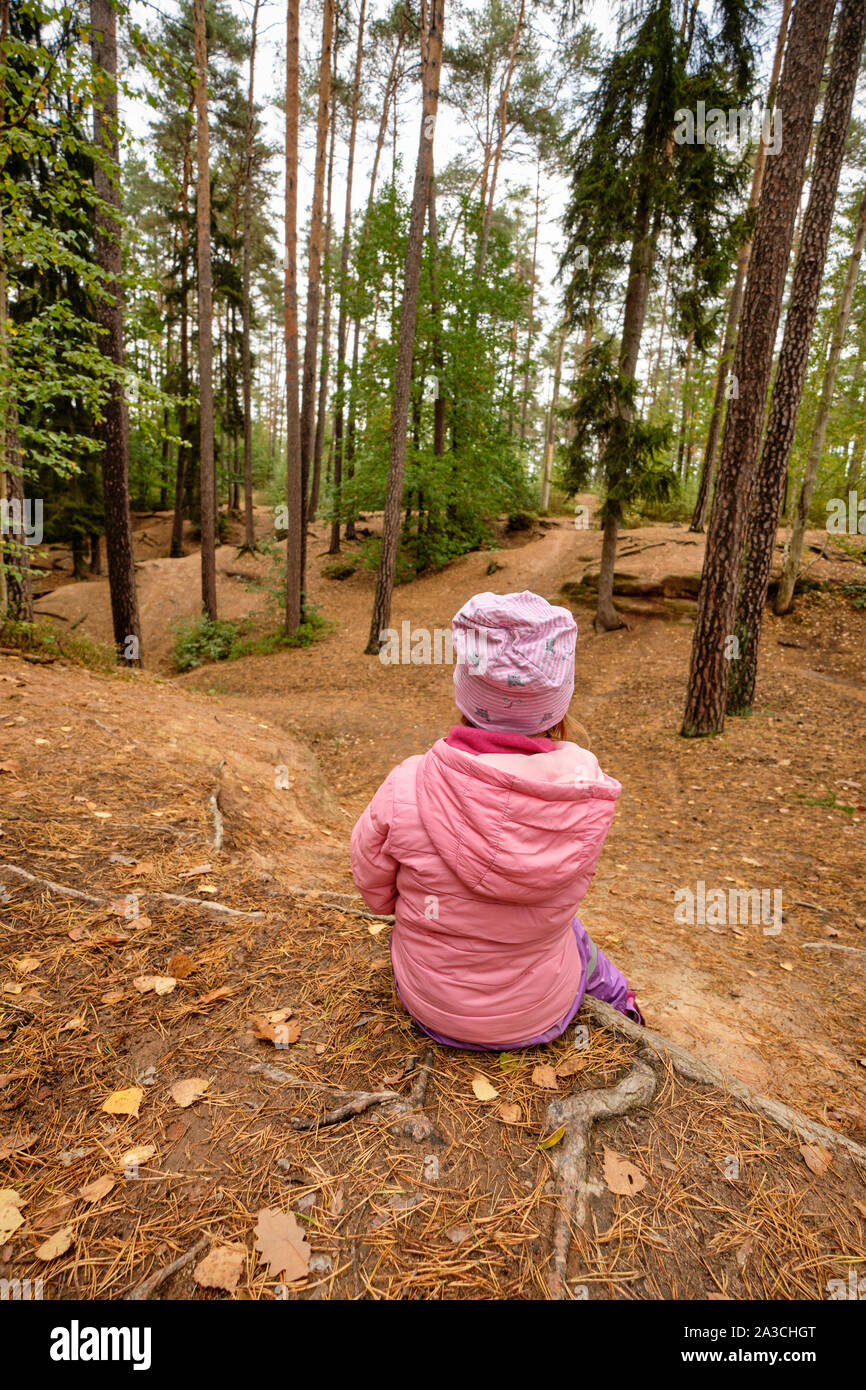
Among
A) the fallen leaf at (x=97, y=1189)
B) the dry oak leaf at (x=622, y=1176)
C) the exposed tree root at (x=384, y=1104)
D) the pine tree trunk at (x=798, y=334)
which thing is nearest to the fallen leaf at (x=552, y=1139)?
the dry oak leaf at (x=622, y=1176)

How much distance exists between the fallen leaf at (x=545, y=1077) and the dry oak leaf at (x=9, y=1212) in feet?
4.57

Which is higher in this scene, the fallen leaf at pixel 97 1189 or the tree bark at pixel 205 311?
the tree bark at pixel 205 311

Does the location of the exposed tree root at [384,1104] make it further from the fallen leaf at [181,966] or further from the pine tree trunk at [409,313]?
the pine tree trunk at [409,313]

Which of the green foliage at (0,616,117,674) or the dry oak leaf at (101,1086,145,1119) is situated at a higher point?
the green foliage at (0,616,117,674)

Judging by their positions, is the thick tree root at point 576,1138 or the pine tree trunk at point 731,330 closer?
the thick tree root at point 576,1138

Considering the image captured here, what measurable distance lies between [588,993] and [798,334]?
28.6 ft

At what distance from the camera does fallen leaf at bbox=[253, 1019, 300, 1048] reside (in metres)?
2.05

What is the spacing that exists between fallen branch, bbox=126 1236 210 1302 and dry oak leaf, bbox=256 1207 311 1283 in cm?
13

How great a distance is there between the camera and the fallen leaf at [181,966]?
2332 millimetres

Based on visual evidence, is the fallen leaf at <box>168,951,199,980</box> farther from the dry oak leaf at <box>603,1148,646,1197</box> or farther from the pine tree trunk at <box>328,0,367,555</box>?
the pine tree trunk at <box>328,0,367,555</box>

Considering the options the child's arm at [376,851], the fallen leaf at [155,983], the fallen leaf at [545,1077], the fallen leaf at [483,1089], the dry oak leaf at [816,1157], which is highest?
the child's arm at [376,851]

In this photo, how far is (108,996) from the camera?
2178 mm

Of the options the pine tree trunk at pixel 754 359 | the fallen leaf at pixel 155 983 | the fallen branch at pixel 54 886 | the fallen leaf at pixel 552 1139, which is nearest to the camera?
the fallen leaf at pixel 552 1139

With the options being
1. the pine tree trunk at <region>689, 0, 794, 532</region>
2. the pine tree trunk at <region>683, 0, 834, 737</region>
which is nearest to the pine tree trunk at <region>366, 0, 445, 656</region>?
the pine tree trunk at <region>689, 0, 794, 532</region>
